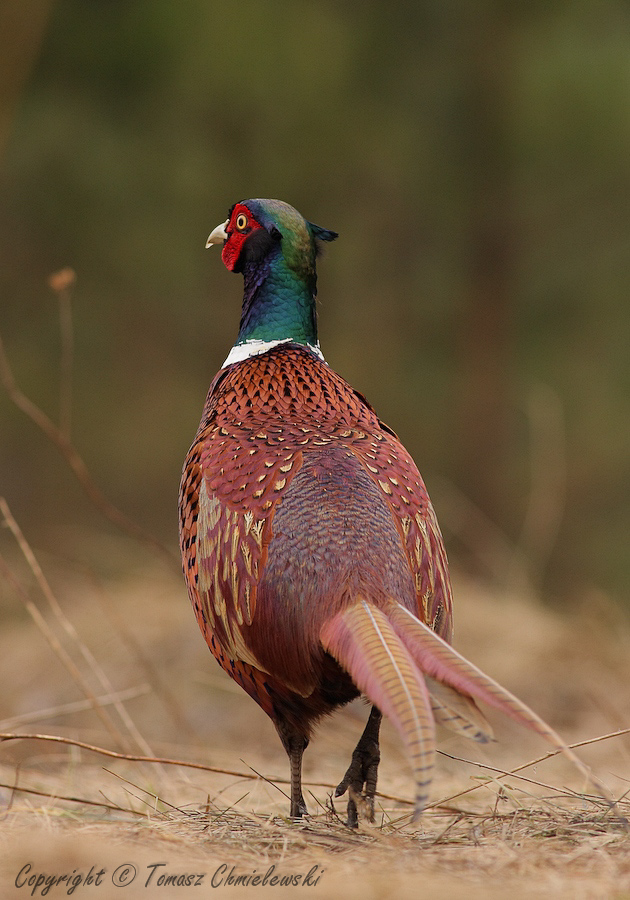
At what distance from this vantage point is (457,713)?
91.4 inches

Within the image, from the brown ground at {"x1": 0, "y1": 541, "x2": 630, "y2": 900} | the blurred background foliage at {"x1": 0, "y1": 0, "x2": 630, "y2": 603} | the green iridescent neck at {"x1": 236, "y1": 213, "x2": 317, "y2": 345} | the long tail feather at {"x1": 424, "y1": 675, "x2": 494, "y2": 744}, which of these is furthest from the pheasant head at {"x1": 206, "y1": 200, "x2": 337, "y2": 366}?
the blurred background foliage at {"x1": 0, "y1": 0, "x2": 630, "y2": 603}

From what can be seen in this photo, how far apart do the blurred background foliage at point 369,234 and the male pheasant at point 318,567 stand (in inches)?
214

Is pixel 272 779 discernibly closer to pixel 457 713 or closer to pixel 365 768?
pixel 365 768

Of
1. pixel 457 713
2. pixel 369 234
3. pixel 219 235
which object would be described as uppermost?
pixel 369 234

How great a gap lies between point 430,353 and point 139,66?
423 cm

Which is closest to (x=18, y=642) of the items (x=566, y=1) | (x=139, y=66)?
(x=139, y=66)

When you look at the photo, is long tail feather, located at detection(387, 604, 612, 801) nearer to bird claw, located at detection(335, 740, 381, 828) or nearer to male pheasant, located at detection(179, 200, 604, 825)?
male pheasant, located at detection(179, 200, 604, 825)

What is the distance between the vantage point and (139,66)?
27.8 feet

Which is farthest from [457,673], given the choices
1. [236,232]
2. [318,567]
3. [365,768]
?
[236,232]

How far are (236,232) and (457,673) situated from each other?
189 cm

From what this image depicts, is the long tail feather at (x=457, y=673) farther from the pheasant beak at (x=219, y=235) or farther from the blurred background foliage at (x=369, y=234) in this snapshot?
the blurred background foliage at (x=369, y=234)

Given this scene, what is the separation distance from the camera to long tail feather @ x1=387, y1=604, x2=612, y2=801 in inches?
84.3

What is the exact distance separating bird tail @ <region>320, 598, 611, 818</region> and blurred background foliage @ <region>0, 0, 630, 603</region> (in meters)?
5.97

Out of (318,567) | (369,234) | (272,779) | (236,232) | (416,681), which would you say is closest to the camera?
(416,681)
